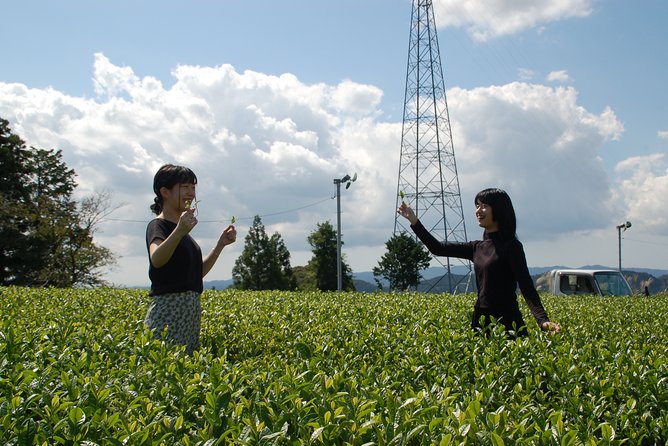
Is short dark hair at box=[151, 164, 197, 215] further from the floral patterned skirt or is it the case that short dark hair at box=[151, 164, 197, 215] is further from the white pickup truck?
the white pickup truck

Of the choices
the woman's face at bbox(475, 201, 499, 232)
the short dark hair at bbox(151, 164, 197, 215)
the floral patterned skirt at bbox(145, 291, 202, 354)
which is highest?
the short dark hair at bbox(151, 164, 197, 215)

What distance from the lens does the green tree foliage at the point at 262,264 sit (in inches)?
2809

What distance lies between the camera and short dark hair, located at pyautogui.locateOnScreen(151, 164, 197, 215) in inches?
174

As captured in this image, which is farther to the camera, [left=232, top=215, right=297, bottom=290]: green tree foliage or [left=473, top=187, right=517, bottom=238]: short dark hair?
[left=232, top=215, right=297, bottom=290]: green tree foliage

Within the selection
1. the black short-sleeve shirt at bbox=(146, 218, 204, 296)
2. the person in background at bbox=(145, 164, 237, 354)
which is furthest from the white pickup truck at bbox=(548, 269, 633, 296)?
the black short-sleeve shirt at bbox=(146, 218, 204, 296)

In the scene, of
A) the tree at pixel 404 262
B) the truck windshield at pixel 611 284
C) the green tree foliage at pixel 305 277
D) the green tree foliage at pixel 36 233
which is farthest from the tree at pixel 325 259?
the truck windshield at pixel 611 284

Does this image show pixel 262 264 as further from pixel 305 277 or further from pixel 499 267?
pixel 499 267

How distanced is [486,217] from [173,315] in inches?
102

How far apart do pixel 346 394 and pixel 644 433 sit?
1.50 m

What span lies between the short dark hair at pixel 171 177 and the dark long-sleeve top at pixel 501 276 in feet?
7.98

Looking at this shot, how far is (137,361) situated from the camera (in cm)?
370

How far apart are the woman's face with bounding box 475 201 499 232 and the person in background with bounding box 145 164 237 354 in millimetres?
2303

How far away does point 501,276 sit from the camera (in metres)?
4.90

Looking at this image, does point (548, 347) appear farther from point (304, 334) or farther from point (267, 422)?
point (267, 422)
